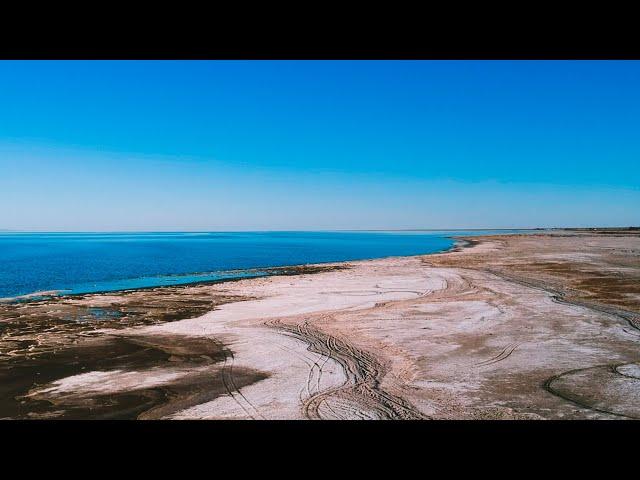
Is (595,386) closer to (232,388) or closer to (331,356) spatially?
(331,356)

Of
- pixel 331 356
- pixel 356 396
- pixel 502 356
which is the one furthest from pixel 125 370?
pixel 502 356

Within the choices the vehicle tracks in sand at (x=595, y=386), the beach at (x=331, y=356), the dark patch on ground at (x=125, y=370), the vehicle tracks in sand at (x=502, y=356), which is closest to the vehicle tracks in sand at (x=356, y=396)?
the beach at (x=331, y=356)

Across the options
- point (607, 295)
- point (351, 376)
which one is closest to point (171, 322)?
point (351, 376)

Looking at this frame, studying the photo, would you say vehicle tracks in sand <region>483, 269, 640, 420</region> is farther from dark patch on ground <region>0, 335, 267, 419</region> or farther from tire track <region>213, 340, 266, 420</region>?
dark patch on ground <region>0, 335, 267, 419</region>

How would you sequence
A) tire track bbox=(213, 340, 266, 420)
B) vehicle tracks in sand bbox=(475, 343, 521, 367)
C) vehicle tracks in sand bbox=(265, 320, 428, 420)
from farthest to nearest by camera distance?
vehicle tracks in sand bbox=(475, 343, 521, 367) < tire track bbox=(213, 340, 266, 420) < vehicle tracks in sand bbox=(265, 320, 428, 420)

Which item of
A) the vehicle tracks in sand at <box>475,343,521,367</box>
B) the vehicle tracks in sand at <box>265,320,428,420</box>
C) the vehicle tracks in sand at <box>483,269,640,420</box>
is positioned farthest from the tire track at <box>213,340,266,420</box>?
the vehicle tracks in sand at <box>483,269,640,420</box>
